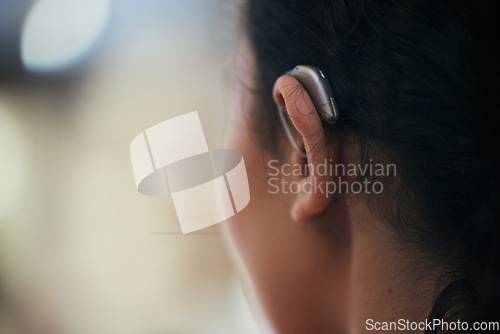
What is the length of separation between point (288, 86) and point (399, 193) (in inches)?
5.3

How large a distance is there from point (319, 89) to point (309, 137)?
1.7 inches

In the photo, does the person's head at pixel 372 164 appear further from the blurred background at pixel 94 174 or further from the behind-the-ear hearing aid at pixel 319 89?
the blurred background at pixel 94 174

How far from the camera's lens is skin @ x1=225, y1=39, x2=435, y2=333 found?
355 millimetres

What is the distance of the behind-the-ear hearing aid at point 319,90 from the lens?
1.06 ft

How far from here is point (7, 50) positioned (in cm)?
63

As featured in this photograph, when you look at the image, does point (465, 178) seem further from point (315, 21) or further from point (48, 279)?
point (48, 279)

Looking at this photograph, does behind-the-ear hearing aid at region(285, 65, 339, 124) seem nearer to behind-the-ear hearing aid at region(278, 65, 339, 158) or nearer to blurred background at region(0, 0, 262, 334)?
behind-the-ear hearing aid at region(278, 65, 339, 158)

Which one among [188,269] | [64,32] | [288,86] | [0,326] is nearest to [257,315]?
[188,269]

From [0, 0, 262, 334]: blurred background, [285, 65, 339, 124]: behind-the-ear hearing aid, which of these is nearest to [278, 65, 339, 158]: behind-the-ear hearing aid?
[285, 65, 339, 124]: behind-the-ear hearing aid

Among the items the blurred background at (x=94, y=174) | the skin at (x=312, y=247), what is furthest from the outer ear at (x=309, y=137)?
the blurred background at (x=94, y=174)

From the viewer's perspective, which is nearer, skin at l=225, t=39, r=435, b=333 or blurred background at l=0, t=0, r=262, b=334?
skin at l=225, t=39, r=435, b=333

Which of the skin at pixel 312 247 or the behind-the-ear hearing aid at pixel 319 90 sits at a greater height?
the behind-the-ear hearing aid at pixel 319 90

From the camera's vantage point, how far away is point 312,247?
0.40 metres

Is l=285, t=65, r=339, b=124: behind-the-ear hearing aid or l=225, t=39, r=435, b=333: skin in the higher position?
l=285, t=65, r=339, b=124: behind-the-ear hearing aid
